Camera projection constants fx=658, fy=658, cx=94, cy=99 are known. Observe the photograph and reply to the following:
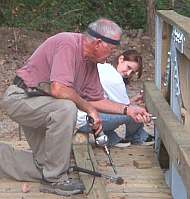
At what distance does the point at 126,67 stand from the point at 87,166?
1.16 meters

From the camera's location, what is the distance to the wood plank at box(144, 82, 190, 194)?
3.52 m

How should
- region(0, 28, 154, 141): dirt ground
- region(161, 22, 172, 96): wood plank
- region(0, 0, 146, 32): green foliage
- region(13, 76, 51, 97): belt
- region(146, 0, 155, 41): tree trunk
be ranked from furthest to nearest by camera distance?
region(0, 0, 146, 32): green foliage < region(146, 0, 155, 41): tree trunk < region(0, 28, 154, 141): dirt ground < region(161, 22, 172, 96): wood plank < region(13, 76, 51, 97): belt

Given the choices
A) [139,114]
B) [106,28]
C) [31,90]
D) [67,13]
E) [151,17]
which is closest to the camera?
[106,28]

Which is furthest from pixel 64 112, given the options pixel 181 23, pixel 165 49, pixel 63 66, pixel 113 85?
pixel 165 49

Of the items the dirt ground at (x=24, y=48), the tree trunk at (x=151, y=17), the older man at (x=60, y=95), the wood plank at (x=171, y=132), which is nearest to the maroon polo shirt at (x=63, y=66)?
the older man at (x=60, y=95)

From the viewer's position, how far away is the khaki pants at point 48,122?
4500 millimetres

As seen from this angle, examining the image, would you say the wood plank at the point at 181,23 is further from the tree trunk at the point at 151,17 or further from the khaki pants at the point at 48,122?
the tree trunk at the point at 151,17

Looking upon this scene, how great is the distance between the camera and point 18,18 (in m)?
15.1

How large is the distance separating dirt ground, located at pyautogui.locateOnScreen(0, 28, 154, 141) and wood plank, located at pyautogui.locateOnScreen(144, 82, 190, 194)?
5336mm

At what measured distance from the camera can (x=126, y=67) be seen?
5.80m

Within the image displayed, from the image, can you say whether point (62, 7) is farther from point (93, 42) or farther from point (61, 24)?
point (93, 42)

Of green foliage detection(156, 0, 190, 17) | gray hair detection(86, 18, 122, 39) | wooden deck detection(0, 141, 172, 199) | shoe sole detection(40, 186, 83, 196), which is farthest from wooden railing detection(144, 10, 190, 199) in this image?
green foliage detection(156, 0, 190, 17)

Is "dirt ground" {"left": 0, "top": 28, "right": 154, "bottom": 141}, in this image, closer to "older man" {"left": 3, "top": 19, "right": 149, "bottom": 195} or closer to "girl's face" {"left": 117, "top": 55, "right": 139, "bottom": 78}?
"girl's face" {"left": 117, "top": 55, "right": 139, "bottom": 78}

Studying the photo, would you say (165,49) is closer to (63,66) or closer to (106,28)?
(106,28)
